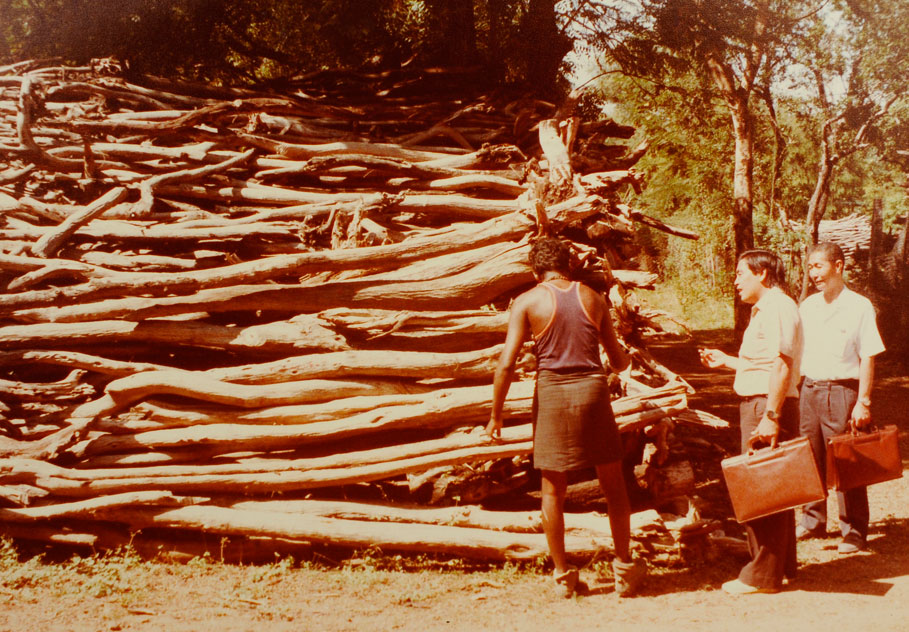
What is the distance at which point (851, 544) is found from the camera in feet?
18.9

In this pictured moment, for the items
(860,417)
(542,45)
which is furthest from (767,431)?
(542,45)

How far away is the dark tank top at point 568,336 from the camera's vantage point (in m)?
4.79

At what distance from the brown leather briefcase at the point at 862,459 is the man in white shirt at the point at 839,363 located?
141 mm

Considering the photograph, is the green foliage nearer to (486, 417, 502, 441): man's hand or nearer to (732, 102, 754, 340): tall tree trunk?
(732, 102, 754, 340): tall tree trunk

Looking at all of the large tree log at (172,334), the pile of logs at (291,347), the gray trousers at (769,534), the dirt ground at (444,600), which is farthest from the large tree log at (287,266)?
the gray trousers at (769,534)

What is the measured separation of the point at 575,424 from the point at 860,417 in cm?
225

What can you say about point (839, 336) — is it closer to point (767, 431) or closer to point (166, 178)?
point (767, 431)

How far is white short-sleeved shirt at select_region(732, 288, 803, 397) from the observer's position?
4.80 meters

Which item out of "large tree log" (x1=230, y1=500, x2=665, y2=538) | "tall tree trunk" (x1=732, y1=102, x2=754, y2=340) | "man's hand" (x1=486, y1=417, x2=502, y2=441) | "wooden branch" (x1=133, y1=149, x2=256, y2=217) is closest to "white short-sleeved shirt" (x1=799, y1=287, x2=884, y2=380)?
"large tree log" (x1=230, y1=500, x2=665, y2=538)

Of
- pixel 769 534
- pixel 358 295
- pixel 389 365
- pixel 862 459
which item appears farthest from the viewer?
pixel 358 295

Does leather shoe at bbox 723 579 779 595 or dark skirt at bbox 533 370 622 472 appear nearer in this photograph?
dark skirt at bbox 533 370 622 472

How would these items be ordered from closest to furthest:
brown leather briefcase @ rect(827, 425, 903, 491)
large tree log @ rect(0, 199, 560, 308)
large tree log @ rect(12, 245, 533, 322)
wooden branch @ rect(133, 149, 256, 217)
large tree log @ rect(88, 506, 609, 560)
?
large tree log @ rect(88, 506, 609, 560), brown leather briefcase @ rect(827, 425, 903, 491), large tree log @ rect(12, 245, 533, 322), large tree log @ rect(0, 199, 560, 308), wooden branch @ rect(133, 149, 256, 217)

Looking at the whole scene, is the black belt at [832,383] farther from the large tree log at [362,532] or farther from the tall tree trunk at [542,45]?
the tall tree trunk at [542,45]

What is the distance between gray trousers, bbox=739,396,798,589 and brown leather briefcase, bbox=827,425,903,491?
0.81m
